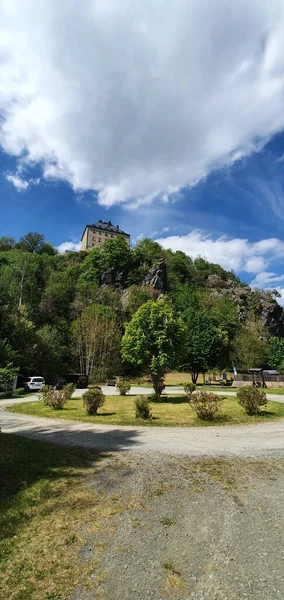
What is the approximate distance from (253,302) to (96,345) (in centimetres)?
5582

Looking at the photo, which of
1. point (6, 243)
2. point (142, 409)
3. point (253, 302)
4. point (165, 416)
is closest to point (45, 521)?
point (142, 409)

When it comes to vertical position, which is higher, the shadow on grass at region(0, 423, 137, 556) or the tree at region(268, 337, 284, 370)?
the tree at region(268, 337, 284, 370)

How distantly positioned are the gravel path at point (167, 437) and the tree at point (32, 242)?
288 feet

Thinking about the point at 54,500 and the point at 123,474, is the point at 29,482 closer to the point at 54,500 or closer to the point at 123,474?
the point at 54,500

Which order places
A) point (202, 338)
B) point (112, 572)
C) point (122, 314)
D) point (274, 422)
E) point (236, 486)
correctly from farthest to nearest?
point (122, 314) < point (202, 338) < point (274, 422) < point (236, 486) < point (112, 572)

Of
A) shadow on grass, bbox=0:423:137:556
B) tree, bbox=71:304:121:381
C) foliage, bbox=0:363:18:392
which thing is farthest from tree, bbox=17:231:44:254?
shadow on grass, bbox=0:423:137:556

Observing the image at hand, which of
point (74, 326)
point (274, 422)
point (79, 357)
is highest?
point (74, 326)

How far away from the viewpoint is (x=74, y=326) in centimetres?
5206

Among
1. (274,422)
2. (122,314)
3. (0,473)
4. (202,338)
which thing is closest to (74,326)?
(122,314)

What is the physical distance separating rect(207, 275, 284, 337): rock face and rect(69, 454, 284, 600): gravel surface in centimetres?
7778

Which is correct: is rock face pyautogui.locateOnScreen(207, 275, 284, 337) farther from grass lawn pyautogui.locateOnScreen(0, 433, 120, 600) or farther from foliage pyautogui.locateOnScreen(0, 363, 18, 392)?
grass lawn pyautogui.locateOnScreen(0, 433, 120, 600)

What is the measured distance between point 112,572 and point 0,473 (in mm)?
4498

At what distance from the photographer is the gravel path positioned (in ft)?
29.8

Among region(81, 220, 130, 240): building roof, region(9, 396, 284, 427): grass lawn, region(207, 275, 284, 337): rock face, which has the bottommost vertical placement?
region(9, 396, 284, 427): grass lawn
